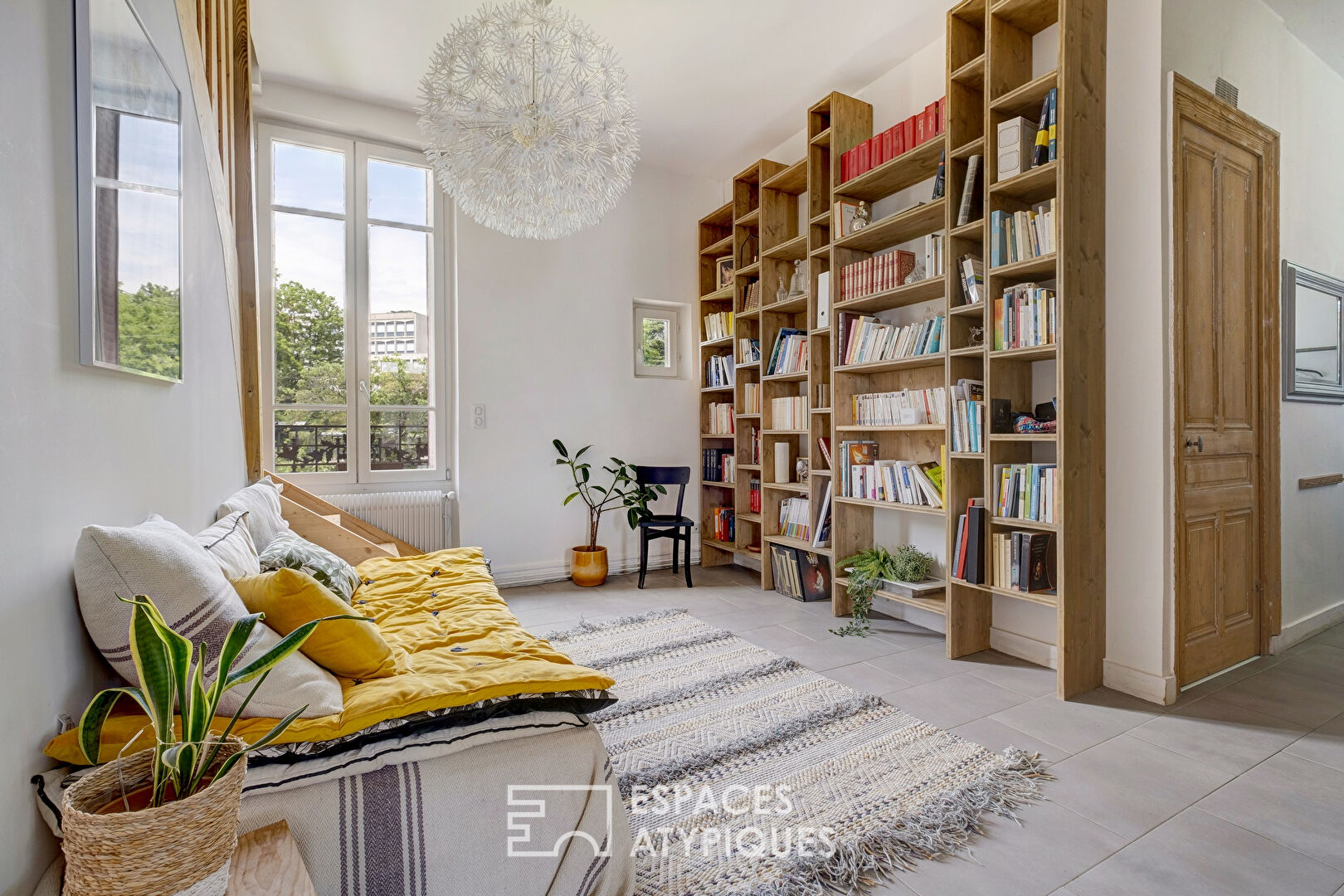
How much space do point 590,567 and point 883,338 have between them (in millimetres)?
2404

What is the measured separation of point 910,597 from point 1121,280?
167 centimetres

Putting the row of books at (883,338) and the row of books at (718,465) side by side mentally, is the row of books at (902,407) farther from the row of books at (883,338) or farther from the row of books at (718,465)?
the row of books at (718,465)

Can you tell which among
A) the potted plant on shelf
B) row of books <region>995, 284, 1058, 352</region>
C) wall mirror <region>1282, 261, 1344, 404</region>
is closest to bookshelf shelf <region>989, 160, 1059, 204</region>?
row of books <region>995, 284, 1058, 352</region>

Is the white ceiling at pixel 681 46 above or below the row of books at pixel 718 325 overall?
above

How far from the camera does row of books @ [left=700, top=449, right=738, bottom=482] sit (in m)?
4.76

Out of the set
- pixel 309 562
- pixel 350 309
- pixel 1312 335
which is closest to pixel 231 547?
pixel 309 562

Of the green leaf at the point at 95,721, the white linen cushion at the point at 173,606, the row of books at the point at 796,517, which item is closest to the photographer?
the green leaf at the point at 95,721

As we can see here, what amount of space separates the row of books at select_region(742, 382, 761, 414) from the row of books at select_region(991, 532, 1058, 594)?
2132 millimetres

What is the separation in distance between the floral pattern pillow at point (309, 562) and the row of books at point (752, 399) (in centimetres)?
292

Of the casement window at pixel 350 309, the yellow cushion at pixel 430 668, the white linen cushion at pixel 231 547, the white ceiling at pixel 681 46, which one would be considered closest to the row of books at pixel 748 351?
the white ceiling at pixel 681 46

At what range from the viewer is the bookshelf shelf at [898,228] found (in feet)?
9.93

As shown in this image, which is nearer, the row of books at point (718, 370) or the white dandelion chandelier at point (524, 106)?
the white dandelion chandelier at point (524, 106)

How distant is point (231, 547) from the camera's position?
170 cm

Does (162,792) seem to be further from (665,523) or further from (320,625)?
(665,523)
